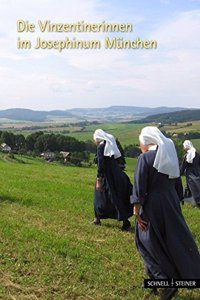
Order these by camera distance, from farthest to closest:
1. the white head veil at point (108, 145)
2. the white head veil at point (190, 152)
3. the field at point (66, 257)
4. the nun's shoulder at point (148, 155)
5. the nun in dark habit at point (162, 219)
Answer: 1. the white head veil at point (190, 152)
2. the white head veil at point (108, 145)
3. the field at point (66, 257)
4. the nun's shoulder at point (148, 155)
5. the nun in dark habit at point (162, 219)

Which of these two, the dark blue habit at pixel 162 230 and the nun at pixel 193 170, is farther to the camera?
the nun at pixel 193 170

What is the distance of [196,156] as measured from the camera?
488 inches

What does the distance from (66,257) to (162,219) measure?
201cm

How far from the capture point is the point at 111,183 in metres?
8.38

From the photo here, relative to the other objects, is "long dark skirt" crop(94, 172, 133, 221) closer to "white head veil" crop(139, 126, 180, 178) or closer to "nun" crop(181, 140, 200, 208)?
"white head veil" crop(139, 126, 180, 178)

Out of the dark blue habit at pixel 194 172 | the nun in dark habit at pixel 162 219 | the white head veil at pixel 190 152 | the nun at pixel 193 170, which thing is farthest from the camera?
the dark blue habit at pixel 194 172

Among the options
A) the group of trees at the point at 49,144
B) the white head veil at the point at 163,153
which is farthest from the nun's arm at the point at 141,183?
the group of trees at the point at 49,144

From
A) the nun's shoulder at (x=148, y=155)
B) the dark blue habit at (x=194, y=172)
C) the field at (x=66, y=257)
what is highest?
the nun's shoulder at (x=148, y=155)

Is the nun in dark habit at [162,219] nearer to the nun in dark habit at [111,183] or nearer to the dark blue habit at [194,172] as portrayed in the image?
the nun in dark habit at [111,183]

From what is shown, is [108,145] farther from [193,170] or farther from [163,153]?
[193,170]

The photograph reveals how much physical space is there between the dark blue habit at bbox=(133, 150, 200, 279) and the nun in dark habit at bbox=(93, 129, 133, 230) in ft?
10.5

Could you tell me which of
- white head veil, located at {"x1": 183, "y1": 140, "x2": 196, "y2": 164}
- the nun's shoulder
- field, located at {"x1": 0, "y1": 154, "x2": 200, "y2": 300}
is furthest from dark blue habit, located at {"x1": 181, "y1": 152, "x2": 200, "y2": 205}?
the nun's shoulder

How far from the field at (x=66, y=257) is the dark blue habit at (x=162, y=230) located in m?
0.58

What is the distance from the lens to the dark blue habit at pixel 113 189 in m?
8.23
